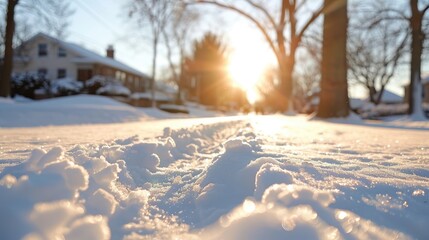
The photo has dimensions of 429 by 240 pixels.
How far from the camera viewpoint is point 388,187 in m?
2.46

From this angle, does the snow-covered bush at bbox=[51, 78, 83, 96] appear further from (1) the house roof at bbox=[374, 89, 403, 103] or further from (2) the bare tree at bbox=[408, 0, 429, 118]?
(1) the house roof at bbox=[374, 89, 403, 103]

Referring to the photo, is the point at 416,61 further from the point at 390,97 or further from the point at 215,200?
the point at 390,97

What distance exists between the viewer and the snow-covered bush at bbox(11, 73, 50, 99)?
30391 millimetres

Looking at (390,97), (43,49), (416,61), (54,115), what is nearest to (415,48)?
(416,61)

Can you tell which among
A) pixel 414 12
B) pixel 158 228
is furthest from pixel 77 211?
pixel 414 12

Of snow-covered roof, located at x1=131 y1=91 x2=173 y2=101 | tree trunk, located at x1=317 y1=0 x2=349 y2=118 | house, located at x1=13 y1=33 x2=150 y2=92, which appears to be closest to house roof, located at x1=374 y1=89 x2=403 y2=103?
snow-covered roof, located at x1=131 y1=91 x2=173 y2=101

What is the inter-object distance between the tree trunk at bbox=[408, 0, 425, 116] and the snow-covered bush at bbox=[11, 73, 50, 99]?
79.6ft

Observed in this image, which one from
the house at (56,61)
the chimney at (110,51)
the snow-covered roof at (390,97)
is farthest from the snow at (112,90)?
the snow-covered roof at (390,97)

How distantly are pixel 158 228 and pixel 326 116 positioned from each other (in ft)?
36.6

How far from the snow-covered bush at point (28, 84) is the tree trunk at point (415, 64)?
79.6 ft

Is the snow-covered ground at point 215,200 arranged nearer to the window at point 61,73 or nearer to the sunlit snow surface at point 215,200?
the sunlit snow surface at point 215,200

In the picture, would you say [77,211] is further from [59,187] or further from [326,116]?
[326,116]

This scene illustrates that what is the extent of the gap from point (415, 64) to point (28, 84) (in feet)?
85.1

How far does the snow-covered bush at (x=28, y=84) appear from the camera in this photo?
30391mm
